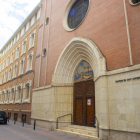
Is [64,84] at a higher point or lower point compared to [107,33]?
lower

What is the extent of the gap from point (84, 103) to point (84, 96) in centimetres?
51

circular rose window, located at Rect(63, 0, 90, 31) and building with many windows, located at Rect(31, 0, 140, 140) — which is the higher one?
circular rose window, located at Rect(63, 0, 90, 31)

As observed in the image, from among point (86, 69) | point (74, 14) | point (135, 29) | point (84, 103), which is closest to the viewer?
point (135, 29)

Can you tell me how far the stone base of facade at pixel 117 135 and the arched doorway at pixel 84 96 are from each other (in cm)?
250

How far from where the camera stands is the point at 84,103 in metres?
10.6

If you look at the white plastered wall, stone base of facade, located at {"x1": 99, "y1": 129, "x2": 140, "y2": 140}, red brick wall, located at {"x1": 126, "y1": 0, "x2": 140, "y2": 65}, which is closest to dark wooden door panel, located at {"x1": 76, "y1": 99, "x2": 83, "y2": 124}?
the white plastered wall

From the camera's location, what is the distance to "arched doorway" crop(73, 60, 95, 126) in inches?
397

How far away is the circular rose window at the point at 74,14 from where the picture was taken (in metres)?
11.7

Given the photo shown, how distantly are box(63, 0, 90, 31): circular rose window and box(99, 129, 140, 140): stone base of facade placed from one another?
26.8 ft

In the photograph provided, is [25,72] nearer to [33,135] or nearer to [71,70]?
[71,70]

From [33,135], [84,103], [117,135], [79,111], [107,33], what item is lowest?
[33,135]

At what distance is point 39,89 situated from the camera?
13.8 m

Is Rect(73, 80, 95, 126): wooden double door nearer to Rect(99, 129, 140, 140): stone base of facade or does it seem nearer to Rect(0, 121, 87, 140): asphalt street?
Rect(0, 121, 87, 140): asphalt street

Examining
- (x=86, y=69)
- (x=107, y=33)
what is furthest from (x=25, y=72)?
(x=107, y=33)
